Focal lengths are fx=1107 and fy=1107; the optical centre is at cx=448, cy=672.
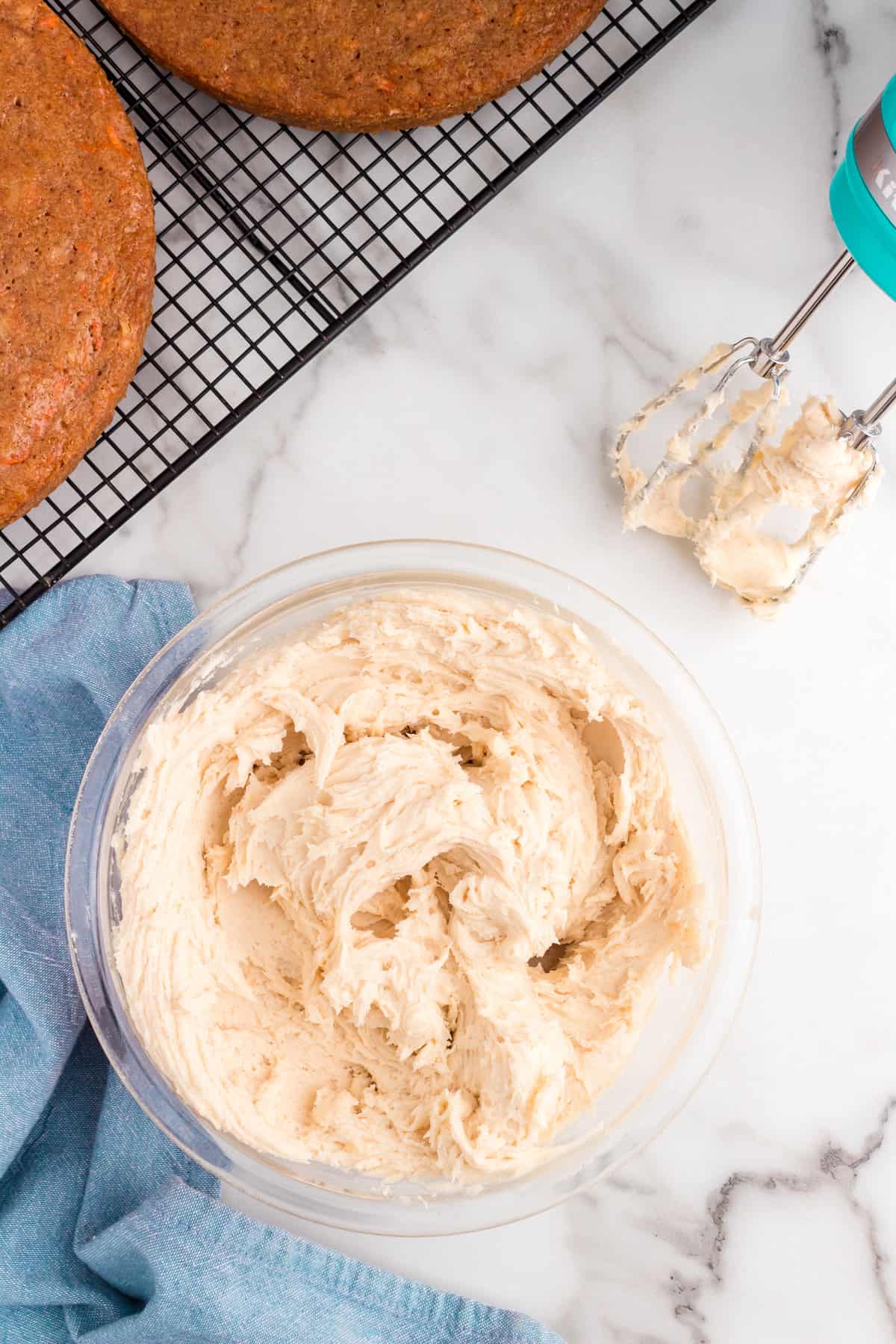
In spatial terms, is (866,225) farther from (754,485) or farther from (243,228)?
(243,228)

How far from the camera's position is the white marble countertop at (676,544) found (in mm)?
1291

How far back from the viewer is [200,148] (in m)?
1.24

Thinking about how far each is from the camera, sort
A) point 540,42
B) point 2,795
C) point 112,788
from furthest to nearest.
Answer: point 2,795
point 112,788
point 540,42

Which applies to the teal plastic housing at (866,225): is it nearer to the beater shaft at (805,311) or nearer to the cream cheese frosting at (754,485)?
the beater shaft at (805,311)

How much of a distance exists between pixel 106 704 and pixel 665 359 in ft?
2.57

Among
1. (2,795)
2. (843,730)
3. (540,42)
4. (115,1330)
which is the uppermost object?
(540,42)

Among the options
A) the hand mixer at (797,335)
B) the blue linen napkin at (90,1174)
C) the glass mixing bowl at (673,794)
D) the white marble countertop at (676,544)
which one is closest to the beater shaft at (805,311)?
the hand mixer at (797,335)

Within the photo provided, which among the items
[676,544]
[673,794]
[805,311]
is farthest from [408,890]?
[805,311]

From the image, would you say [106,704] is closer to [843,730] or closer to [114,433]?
[114,433]

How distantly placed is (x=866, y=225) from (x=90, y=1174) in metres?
1.32

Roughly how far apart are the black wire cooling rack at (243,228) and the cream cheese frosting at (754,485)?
13.4 inches

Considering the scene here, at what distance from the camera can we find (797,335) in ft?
4.09

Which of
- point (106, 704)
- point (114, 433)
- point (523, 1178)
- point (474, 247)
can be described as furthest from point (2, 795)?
point (474, 247)

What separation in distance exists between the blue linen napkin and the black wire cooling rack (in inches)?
4.2
